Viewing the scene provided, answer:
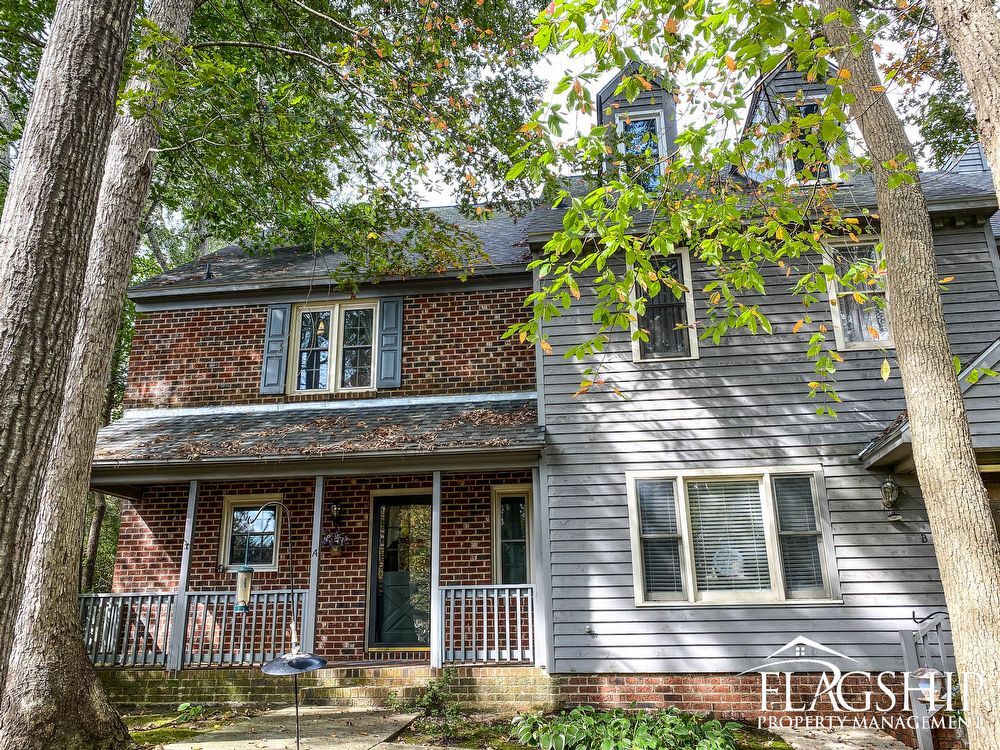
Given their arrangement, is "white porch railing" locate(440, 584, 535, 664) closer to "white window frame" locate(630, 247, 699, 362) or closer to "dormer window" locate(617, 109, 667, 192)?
"white window frame" locate(630, 247, 699, 362)

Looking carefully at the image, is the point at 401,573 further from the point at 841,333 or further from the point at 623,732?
the point at 841,333

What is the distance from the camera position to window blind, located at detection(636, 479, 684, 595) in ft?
24.5

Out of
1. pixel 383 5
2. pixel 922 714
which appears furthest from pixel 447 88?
pixel 922 714

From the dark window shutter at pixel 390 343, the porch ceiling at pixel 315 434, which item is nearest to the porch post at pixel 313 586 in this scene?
the porch ceiling at pixel 315 434

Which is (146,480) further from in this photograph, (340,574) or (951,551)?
(951,551)

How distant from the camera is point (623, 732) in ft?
20.5

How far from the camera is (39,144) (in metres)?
3.42

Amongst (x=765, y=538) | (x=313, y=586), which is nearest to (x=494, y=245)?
(x=313, y=586)

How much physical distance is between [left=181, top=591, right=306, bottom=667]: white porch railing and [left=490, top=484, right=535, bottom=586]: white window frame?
2.53 metres

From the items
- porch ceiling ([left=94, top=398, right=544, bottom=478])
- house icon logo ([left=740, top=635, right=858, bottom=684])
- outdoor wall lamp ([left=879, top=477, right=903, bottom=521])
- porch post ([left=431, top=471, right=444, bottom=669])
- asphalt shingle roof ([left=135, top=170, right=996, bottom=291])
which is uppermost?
asphalt shingle roof ([left=135, top=170, right=996, bottom=291])

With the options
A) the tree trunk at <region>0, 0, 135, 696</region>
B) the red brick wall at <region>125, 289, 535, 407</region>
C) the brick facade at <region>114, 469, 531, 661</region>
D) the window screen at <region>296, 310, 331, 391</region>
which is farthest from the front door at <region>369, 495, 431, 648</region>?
the tree trunk at <region>0, 0, 135, 696</region>

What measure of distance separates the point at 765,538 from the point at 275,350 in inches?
288

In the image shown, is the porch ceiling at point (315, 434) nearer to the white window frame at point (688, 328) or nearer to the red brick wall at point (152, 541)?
the red brick wall at point (152, 541)

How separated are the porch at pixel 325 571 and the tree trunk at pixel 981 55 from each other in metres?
5.64
